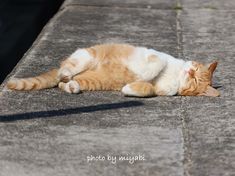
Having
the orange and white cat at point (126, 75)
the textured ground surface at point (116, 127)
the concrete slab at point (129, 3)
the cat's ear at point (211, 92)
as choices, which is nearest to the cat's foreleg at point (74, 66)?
the orange and white cat at point (126, 75)

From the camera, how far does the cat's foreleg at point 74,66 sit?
207 inches

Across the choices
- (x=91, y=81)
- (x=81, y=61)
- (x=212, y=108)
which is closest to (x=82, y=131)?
(x=91, y=81)

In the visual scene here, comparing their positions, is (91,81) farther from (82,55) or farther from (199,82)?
(199,82)

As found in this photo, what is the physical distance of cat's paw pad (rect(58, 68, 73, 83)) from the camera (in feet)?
17.2

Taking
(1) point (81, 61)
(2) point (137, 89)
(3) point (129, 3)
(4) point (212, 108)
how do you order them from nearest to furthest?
(4) point (212, 108) → (2) point (137, 89) → (1) point (81, 61) → (3) point (129, 3)

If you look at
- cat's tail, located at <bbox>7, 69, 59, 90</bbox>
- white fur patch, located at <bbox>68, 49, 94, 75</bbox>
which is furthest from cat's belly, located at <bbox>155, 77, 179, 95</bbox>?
cat's tail, located at <bbox>7, 69, 59, 90</bbox>

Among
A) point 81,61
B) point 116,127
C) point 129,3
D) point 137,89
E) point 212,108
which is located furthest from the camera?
point 129,3

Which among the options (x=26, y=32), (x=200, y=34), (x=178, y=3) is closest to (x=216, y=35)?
(x=200, y=34)

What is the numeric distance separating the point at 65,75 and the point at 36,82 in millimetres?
274

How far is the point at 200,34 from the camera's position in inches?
295

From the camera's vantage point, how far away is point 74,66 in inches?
209

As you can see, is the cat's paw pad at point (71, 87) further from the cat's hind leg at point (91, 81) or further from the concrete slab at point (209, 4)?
the concrete slab at point (209, 4)

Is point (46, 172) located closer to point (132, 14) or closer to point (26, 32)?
point (132, 14)

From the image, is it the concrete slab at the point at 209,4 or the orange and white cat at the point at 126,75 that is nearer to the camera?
the orange and white cat at the point at 126,75
